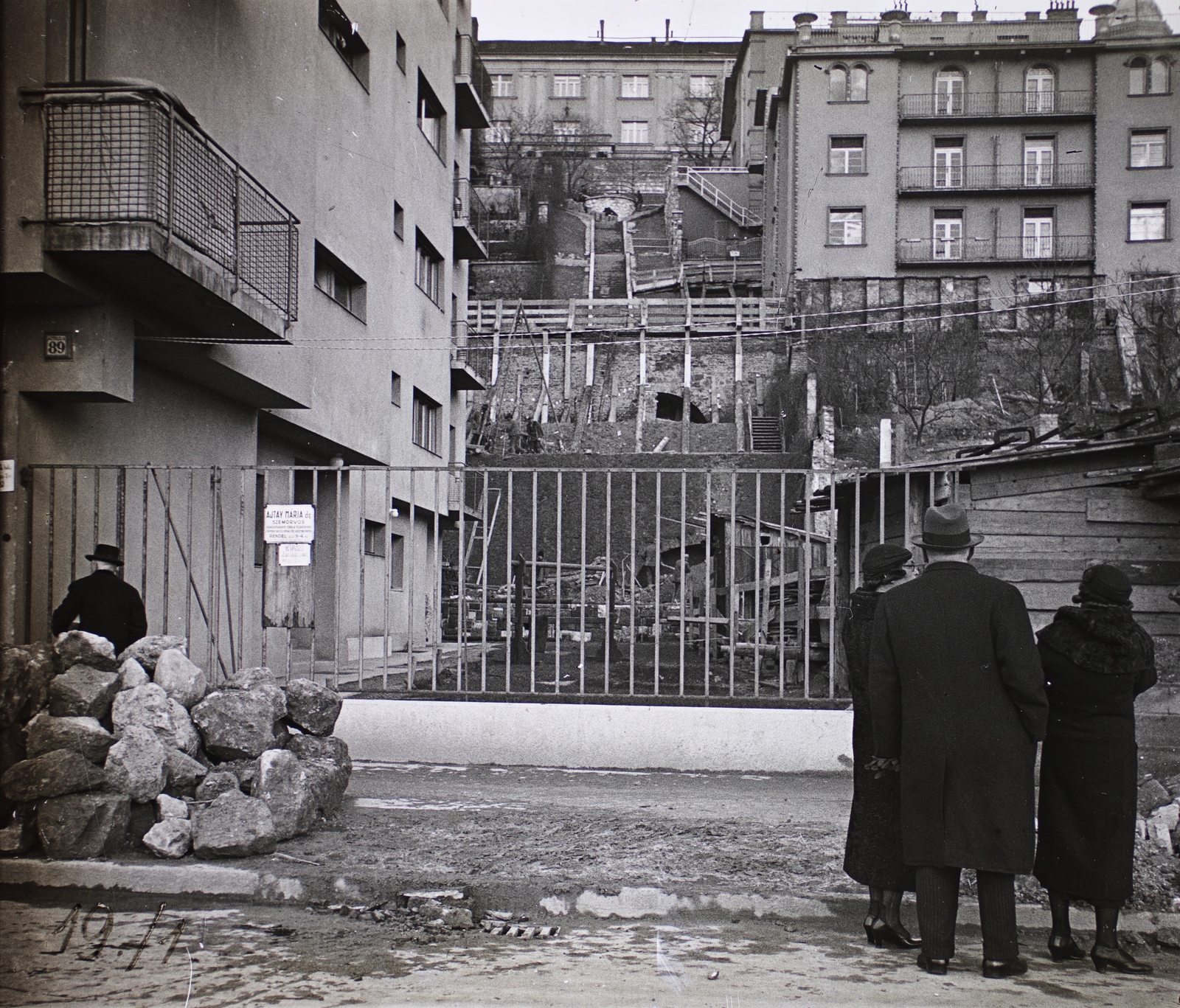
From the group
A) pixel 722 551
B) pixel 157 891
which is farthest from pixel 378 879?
pixel 722 551

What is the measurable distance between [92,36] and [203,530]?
4933 millimetres

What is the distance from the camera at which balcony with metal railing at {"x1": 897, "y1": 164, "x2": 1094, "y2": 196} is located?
41.2 meters

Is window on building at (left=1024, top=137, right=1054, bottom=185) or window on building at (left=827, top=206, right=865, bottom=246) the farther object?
window on building at (left=1024, top=137, right=1054, bottom=185)

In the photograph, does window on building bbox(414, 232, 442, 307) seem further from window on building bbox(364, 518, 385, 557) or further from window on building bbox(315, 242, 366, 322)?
window on building bbox(364, 518, 385, 557)

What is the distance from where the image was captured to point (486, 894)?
5758 mm

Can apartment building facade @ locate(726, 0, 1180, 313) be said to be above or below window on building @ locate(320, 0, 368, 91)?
above

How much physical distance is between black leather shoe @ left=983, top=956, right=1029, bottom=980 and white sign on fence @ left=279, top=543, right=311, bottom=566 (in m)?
6.44

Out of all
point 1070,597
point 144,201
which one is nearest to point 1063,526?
point 1070,597

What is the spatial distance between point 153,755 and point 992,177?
41990mm

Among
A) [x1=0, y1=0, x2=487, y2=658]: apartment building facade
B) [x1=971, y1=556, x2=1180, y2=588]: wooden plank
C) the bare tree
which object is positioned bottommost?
[x1=971, y1=556, x2=1180, y2=588]: wooden plank

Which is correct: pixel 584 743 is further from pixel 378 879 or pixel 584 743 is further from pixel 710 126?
pixel 710 126

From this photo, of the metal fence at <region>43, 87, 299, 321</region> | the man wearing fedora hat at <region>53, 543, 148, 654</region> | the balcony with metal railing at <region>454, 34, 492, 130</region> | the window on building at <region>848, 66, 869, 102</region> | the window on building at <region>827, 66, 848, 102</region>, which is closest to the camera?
the man wearing fedora hat at <region>53, 543, 148, 654</region>

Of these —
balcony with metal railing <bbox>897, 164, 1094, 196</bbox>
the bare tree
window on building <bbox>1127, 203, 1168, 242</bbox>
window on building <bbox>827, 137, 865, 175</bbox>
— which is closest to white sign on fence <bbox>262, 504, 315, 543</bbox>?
window on building <bbox>827, 137, 865, 175</bbox>

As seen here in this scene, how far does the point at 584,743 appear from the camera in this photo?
9.30 metres
